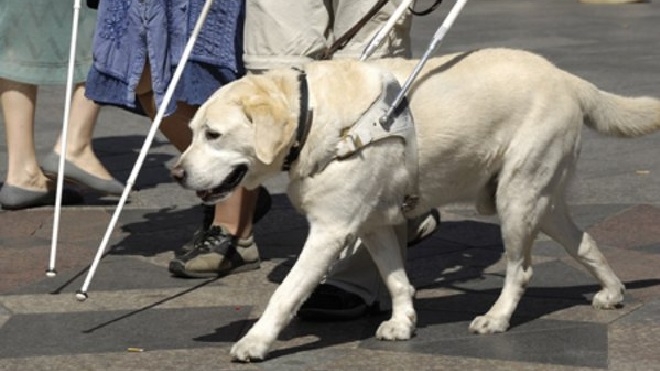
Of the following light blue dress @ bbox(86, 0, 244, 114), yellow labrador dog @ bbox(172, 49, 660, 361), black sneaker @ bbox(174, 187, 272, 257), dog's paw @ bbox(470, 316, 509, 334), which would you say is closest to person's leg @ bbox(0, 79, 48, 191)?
black sneaker @ bbox(174, 187, 272, 257)

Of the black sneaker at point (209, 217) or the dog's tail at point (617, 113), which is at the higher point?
the dog's tail at point (617, 113)

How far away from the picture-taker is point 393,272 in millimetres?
5855

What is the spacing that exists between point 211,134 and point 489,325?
1326mm

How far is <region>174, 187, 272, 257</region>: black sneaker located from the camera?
23.2ft

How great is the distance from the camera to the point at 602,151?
9.59 metres

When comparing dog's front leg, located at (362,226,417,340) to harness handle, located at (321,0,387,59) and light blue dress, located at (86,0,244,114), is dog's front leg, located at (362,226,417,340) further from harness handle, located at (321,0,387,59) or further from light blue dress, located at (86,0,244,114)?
light blue dress, located at (86,0,244,114)

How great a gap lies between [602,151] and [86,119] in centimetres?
319

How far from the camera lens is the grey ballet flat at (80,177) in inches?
343

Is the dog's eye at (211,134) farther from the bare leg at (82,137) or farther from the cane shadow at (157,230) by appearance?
the bare leg at (82,137)

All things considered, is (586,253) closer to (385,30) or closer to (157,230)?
(385,30)

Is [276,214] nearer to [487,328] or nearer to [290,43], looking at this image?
[290,43]

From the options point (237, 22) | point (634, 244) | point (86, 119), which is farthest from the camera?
point (86, 119)

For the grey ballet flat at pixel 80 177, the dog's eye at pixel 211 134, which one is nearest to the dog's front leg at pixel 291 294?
the dog's eye at pixel 211 134

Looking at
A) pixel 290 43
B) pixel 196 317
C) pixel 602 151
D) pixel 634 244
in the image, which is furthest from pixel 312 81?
pixel 602 151
